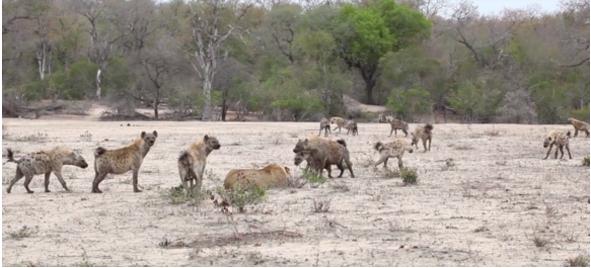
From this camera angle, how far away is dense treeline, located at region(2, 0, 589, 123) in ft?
150

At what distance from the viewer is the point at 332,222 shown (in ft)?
33.8

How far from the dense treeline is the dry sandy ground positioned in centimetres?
2809

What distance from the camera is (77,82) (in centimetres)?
4950

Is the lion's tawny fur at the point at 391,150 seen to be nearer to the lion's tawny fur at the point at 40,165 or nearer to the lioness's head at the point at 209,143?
the lioness's head at the point at 209,143

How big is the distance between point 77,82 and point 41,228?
40.3 m

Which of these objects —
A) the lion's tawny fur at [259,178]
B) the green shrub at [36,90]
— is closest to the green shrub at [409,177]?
the lion's tawny fur at [259,178]

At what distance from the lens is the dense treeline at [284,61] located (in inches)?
1805

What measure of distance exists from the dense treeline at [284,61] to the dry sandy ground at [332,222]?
28091 millimetres

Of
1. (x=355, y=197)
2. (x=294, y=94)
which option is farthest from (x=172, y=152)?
(x=294, y=94)

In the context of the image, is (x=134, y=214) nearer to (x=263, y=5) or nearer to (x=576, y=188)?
(x=576, y=188)

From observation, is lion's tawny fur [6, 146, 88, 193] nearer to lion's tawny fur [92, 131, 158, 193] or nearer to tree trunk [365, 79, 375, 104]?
lion's tawny fur [92, 131, 158, 193]

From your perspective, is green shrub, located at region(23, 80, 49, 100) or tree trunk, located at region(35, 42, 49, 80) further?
tree trunk, located at region(35, 42, 49, 80)

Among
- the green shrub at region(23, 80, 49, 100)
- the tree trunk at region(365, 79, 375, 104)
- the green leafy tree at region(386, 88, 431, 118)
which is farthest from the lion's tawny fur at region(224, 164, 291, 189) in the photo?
Result: the tree trunk at region(365, 79, 375, 104)

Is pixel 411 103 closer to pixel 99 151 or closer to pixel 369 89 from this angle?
pixel 369 89
